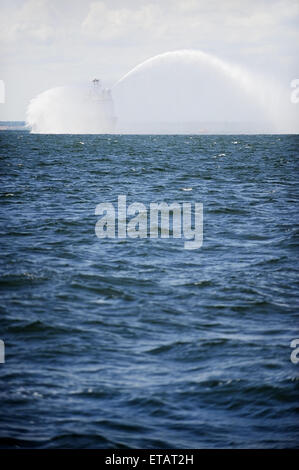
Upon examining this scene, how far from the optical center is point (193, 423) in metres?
10.6

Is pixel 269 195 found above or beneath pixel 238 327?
above

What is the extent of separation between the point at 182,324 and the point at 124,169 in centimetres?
4407

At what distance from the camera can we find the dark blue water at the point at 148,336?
1057 cm

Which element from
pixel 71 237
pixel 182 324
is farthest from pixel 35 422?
pixel 71 237

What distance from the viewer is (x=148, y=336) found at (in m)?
14.4

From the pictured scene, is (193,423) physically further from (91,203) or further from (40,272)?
(91,203)

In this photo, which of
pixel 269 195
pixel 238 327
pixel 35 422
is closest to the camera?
pixel 35 422

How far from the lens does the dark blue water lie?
10570mm

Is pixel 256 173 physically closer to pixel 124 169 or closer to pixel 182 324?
pixel 124 169

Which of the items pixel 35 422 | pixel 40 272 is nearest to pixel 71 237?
pixel 40 272
